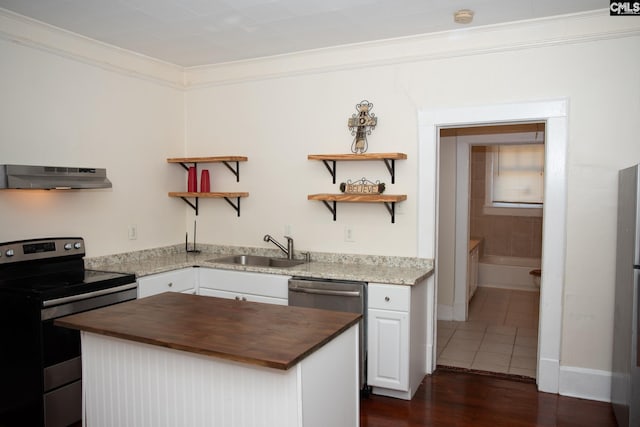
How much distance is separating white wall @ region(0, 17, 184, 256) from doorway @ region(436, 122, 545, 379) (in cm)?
248

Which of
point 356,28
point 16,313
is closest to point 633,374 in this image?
point 356,28

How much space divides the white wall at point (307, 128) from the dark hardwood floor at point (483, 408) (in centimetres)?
33

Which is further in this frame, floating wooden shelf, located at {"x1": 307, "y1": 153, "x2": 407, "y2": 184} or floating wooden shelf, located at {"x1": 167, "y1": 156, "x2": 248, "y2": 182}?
floating wooden shelf, located at {"x1": 167, "y1": 156, "x2": 248, "y2": 182}

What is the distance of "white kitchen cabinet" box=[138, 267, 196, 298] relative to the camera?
11.9 ft

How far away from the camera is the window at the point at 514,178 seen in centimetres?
736

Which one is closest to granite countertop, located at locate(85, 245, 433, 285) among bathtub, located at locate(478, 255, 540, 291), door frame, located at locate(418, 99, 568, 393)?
door frame, located at locate(418, 99, 568, 393)

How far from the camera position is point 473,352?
4.41 metres

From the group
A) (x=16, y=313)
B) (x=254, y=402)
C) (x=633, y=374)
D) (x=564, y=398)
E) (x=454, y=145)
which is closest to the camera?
(x=254, y=402)

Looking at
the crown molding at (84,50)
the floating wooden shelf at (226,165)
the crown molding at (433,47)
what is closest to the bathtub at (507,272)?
the floating wooden shelf at (226,165)

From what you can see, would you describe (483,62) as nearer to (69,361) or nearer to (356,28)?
(356,28)

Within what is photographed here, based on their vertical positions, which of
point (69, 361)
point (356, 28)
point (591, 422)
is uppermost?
point (356, 28)

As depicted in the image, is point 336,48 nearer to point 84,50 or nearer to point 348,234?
point 348,234

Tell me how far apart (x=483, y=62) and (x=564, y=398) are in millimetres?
2358

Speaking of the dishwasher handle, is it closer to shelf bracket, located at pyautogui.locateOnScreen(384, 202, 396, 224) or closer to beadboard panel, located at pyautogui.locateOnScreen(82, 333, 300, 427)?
shelf bracket, located at pyautogui.locateOnScreen(384, 202, 396, 224)
